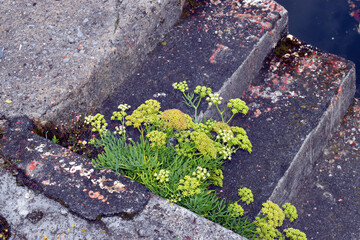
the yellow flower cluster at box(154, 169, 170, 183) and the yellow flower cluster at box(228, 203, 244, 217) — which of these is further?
the yellow flower cluster at box(228, 203, 244, 217)

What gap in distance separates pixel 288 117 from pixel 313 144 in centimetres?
35

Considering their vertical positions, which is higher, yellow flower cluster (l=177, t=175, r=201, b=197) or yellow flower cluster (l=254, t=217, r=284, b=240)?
yellow flower cluster (l=177, t=175, r=201, b=197)

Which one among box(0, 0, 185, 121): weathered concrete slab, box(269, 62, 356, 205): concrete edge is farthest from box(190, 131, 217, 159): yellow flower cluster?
box(0, 0, 185, 121): weathered concrete slab

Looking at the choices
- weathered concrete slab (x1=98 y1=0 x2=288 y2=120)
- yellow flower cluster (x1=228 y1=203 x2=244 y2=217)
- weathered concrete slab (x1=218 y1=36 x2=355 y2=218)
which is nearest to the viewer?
yellow flower cluster (x1=228 y1=203 x2=244 y2=217)

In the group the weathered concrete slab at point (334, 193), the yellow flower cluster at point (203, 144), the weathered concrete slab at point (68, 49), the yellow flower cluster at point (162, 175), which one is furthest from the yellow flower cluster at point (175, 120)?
the weathered concrete slab at point (334, 193)

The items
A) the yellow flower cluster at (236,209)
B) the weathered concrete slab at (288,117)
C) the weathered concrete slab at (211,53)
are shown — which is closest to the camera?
the yellow flower cluster at (236,209)

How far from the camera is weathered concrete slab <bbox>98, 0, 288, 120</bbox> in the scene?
327 cm

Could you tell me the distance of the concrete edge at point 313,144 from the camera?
10.3 feet

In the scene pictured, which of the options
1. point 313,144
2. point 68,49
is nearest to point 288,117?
point 313,144

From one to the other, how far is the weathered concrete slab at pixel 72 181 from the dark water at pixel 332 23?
391cm

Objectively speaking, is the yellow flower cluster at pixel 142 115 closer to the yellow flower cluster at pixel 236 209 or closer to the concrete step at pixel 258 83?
the concrete step at pixel 258 83

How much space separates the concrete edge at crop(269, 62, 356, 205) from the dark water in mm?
1257

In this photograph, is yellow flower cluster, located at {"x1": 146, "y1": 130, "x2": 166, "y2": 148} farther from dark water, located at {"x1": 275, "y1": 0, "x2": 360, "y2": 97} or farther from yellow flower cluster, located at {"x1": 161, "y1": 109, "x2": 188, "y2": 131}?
dark water, located at {"x1": 275, "y1": 0, "x2": 360, "y2": 97}

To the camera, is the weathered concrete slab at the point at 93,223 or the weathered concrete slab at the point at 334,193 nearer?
the weathered concrete slab at the point at 93,223
